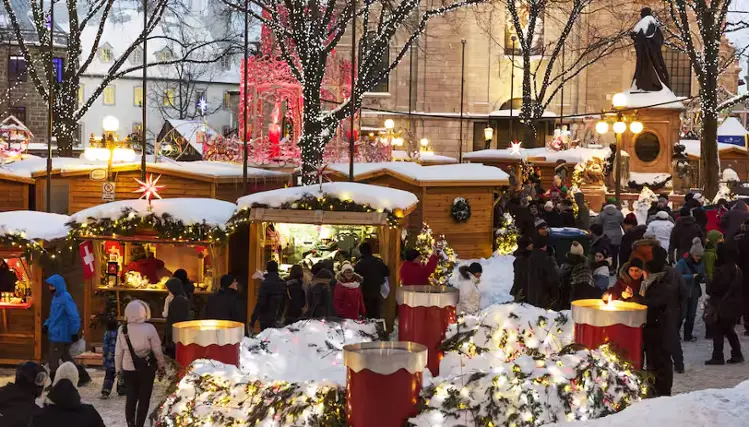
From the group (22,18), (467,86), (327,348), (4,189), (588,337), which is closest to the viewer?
(588,337)

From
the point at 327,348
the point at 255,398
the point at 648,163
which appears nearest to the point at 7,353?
the point at 327,348

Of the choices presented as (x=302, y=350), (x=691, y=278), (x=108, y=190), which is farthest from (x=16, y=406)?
(x=108, y=190)

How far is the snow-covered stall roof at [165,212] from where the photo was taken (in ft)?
51.3

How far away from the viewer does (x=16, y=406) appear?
805cm

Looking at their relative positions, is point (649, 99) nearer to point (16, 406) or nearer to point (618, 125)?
point (618, 125)

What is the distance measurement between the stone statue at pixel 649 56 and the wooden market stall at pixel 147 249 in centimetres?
1949

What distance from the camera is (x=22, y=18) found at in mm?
64375

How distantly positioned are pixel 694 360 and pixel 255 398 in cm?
841

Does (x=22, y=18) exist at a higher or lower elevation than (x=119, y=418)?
higher

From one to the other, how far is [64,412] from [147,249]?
9.82 m

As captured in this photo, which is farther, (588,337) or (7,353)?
(7,353)

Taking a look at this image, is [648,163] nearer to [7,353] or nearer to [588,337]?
[7,353]

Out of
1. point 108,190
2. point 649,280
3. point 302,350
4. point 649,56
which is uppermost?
point 649,56

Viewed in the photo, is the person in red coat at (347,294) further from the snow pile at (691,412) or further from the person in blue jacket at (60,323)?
the snow pile at (691,412)
